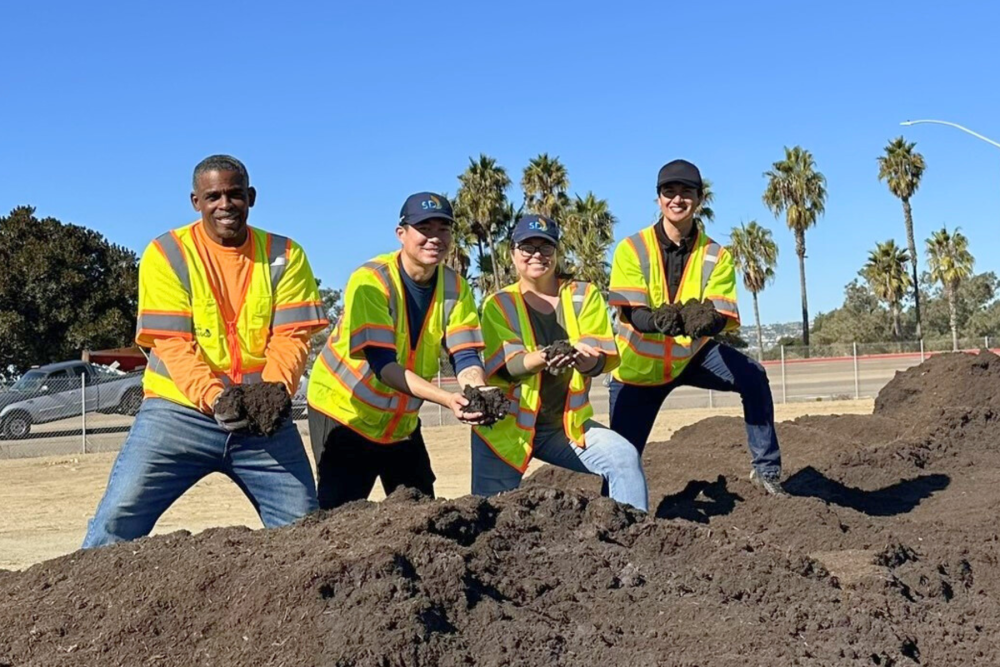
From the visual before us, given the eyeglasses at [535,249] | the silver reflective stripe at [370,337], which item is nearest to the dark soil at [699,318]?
the eyeglasses at [535,249]

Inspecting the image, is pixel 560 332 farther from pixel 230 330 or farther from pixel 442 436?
pixel 442 436

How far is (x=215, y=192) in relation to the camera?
494 cm

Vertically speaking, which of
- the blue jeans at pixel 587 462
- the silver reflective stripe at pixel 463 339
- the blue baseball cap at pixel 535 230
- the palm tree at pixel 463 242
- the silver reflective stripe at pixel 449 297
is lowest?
the blue jeans at pixel 587 462

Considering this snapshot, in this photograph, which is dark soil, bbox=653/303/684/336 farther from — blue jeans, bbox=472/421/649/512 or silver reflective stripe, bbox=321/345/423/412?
silver reflective stripe, bbox=321/345/423/412

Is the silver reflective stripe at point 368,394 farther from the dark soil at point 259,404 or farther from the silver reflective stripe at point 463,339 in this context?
the dark soil at point 259,404

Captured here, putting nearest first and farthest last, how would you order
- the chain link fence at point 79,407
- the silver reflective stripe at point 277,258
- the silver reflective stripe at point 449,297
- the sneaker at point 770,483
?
the silver reflective stripe at point 277,258 < the silver reflective stripe at point 449,297 < the sneaker at point 770,483 < the chain link fence at point 79,407

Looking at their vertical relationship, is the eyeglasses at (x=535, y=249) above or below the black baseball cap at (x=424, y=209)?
below

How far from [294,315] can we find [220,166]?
2.23 feet

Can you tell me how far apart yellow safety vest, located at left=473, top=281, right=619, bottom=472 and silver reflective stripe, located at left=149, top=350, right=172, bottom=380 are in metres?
1.60

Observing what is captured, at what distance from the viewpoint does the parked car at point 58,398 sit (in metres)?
21.9

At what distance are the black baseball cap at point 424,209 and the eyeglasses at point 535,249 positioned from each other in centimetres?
60

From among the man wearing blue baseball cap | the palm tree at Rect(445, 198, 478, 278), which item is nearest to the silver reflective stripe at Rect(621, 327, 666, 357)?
the man wearing blue baseball cap

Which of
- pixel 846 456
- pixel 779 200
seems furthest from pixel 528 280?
pixel 779 200

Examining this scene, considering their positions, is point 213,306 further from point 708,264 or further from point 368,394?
point 708,264
